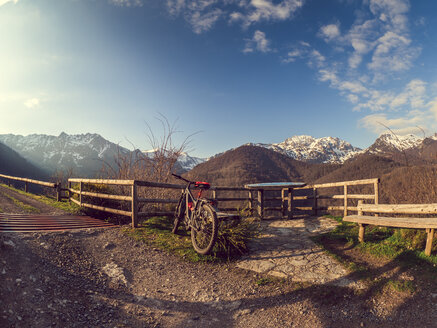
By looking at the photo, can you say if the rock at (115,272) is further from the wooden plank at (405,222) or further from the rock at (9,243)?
the wooden plank at (405,222)

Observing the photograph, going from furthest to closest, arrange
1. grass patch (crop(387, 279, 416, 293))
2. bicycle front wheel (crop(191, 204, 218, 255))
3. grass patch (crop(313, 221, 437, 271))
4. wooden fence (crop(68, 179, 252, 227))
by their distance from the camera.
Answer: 1. wooden fence (crop(68, 179, 252, 227))
2. bicycle front wheel (crop(191, 204, 218, 255))
3. grass patch (crop(313, 221, 437, 271))
4. grass patch (crop(387, 279, 416, 293))

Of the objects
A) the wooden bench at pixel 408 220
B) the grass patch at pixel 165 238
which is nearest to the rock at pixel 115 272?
the grass patch at pixel 165 238

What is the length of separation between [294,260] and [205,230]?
6.17 feet

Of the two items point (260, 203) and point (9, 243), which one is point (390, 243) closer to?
point (260, 203)

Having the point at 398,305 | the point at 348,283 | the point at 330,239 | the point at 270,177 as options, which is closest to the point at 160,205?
the point at 330,239

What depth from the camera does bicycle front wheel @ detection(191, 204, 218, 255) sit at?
4.38 metres

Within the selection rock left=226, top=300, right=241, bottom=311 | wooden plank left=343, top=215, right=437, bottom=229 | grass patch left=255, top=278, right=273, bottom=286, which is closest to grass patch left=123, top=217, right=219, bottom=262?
grass patch left=255, top=278, right=273, bottom=286

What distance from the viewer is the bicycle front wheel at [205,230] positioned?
4379mm

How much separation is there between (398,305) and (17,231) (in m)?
6.60

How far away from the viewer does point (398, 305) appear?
3.11 metres

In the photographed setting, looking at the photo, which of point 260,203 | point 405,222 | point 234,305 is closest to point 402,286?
point 405,222

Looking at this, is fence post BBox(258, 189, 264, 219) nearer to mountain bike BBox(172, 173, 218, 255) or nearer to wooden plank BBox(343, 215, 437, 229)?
wooden plank BBox(343, 215, 437, 229)

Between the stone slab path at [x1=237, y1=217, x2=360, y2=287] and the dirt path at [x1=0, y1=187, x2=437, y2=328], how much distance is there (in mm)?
221

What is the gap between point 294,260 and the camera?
4711 mm
